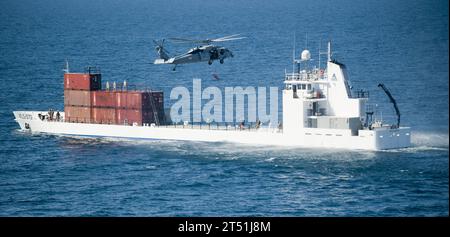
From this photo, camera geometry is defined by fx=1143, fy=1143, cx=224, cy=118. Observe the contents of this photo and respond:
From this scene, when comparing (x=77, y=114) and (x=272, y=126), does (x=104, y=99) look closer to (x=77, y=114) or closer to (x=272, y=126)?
(x=77, y=114)

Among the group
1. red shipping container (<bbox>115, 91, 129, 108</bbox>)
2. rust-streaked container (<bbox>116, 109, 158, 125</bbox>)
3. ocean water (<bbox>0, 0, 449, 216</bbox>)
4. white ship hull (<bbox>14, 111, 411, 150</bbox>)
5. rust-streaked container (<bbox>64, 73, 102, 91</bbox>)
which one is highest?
rust-streaked container (<bbox>64, 73, 102, 91</bbox>)

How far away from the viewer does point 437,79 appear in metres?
127

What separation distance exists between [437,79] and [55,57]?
63.7 m

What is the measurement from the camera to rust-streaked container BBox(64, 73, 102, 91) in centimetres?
10444

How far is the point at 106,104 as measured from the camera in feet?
339

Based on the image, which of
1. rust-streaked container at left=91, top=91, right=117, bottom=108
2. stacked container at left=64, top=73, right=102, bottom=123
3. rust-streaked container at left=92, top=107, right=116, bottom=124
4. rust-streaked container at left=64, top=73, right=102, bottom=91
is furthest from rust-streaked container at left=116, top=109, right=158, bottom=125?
rust-streaked container at left=64, top=73, right=102, bottom=91

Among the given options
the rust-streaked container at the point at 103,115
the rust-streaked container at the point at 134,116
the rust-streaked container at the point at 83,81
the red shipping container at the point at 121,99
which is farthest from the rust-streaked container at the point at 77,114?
the red shipping container at the point at 121,99

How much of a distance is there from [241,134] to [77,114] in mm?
19697

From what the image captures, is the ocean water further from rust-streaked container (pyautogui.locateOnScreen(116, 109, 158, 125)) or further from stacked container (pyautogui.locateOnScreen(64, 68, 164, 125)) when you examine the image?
stacked container (pyautogui.locateOnScreen(64, 68, 164, 125))

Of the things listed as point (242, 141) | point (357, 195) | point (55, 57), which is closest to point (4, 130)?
Answer: point (242, 141)

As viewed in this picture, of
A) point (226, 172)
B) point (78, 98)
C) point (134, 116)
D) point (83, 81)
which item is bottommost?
point (226, 172)

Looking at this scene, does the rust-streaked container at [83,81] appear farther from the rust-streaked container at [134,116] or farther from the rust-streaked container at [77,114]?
the rust-streaked container at [134,116]

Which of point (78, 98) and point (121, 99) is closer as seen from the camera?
point (121, 99)

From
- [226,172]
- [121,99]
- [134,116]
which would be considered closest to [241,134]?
[134,116]
